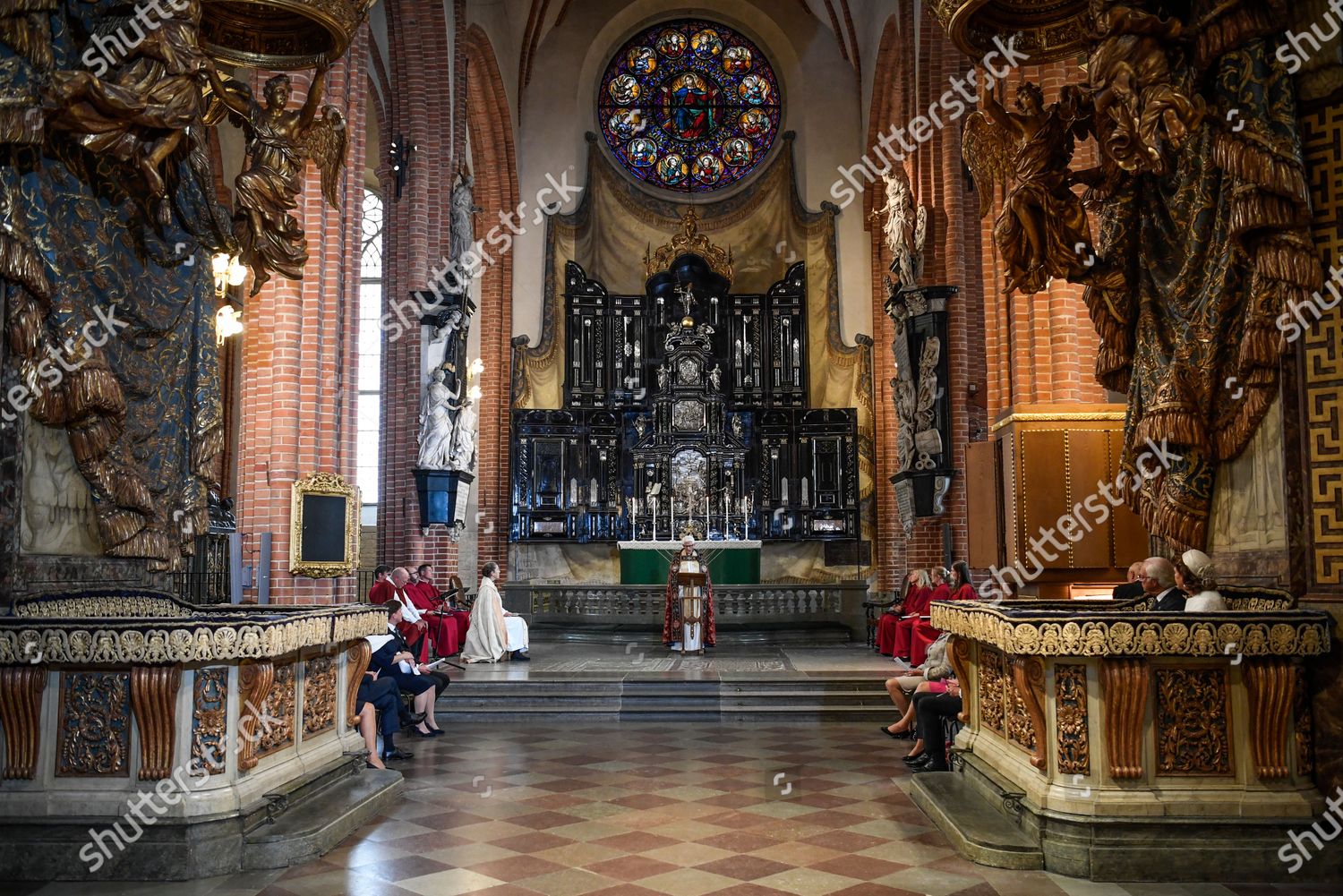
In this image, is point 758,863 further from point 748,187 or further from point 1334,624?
point 748,187

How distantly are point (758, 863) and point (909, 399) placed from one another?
10.5 m

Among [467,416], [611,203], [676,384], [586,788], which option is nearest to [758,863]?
[586,788]

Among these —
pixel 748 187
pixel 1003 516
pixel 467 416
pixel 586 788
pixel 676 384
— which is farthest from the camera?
pixel 748 187

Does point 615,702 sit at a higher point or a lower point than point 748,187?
lower

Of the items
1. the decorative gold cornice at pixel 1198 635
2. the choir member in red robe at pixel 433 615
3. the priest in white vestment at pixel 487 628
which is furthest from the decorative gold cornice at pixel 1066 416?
the choir member in red robe at pixel 433 615

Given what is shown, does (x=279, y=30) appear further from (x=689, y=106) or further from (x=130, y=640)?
(x=689, y=106)

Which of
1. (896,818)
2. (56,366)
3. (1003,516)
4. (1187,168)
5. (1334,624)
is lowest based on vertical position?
(896,818)

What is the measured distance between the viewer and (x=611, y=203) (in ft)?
74.8

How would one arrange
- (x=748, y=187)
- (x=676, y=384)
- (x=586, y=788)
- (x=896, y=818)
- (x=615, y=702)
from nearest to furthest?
(x=896, y=818), (x=586, y=788), (x=615, y=702), (x=676, y=384), (x=748, y=187)

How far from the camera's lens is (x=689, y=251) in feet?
70.4

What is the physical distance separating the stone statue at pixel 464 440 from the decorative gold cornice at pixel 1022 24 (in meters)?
9.39

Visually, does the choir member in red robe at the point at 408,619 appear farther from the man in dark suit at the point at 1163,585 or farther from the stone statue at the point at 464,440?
the man in dark suit at the point at 1163,585

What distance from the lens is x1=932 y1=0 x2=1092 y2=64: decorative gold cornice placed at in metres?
5.78

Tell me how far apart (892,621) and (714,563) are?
5.75 m
